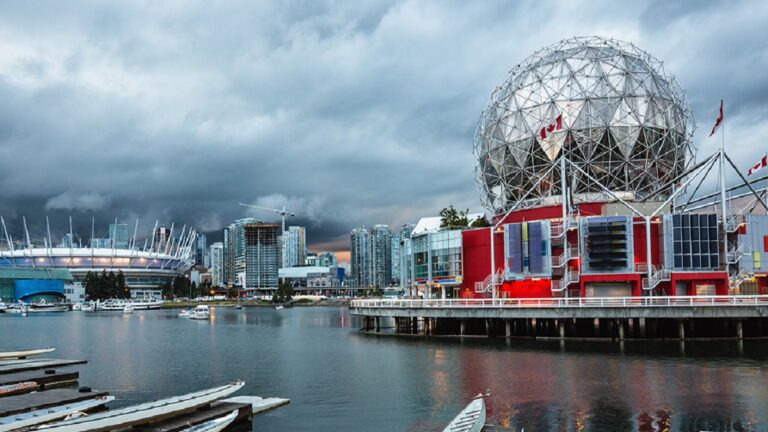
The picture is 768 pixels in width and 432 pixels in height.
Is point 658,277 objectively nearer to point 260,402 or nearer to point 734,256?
point 734,256

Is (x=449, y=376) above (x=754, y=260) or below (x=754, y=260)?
below

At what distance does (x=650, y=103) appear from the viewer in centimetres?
7919

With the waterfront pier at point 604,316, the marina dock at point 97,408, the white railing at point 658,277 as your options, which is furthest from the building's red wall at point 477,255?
the marina dock at point 97,408

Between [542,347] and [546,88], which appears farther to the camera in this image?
[546,88]

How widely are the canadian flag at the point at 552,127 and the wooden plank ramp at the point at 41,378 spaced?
52.1 m

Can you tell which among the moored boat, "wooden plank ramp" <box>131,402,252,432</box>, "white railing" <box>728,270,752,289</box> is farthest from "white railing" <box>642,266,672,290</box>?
the moored boat

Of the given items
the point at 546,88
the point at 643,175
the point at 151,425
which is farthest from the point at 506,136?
the point at 151,425

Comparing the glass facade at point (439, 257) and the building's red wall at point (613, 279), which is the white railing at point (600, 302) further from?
the glass facade at point (439, 257)

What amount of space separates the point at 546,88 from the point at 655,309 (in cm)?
3206

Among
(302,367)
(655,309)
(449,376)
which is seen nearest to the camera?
(449,376)

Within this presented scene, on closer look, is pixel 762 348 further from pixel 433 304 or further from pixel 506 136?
pixel 506 136

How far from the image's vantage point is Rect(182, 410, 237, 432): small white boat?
84.2ft

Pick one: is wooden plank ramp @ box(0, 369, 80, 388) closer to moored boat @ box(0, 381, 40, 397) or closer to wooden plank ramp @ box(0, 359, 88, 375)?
wooden plank ramp @ box(0, 359, 88, 375)

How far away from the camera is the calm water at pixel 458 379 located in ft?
98.6
